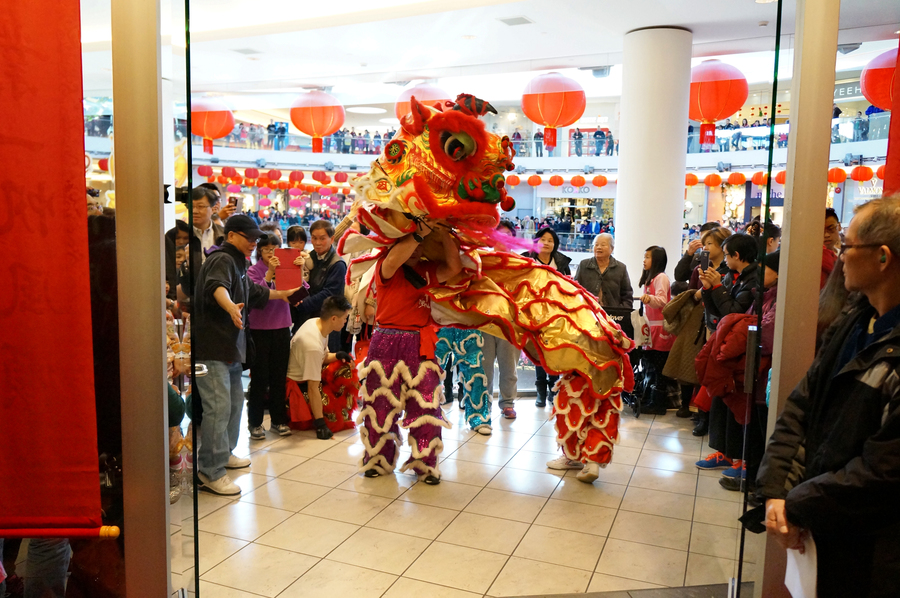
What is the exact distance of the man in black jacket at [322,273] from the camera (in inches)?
188

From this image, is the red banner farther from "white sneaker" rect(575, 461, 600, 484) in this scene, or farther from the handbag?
the handbag

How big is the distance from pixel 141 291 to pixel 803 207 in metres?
1.78

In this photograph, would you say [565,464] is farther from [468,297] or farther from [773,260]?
[773,260]

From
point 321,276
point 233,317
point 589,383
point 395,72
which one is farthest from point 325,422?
point 395,72

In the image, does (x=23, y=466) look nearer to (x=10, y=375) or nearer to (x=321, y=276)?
(x=10, y=375)

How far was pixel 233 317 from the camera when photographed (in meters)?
3.20

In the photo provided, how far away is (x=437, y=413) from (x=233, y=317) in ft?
3.86

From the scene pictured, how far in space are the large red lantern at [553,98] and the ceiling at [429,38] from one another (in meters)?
0.60

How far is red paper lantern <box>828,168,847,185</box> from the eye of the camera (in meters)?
1.76

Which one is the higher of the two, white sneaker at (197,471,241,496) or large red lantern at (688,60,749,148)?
large red lantern at (688,60,749,148)

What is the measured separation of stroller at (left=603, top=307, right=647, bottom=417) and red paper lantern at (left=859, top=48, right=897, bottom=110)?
3111 millimetres

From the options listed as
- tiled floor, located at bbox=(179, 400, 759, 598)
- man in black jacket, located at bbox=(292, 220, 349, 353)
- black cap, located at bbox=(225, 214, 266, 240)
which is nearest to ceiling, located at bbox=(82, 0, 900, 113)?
man in black jacket, located at bbox=(292, 220, 349, 353)

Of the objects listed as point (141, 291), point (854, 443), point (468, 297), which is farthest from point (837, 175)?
point (468, 297)

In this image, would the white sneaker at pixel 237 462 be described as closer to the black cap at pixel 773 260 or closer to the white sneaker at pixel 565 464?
the white sneaker at pixel 565 464
